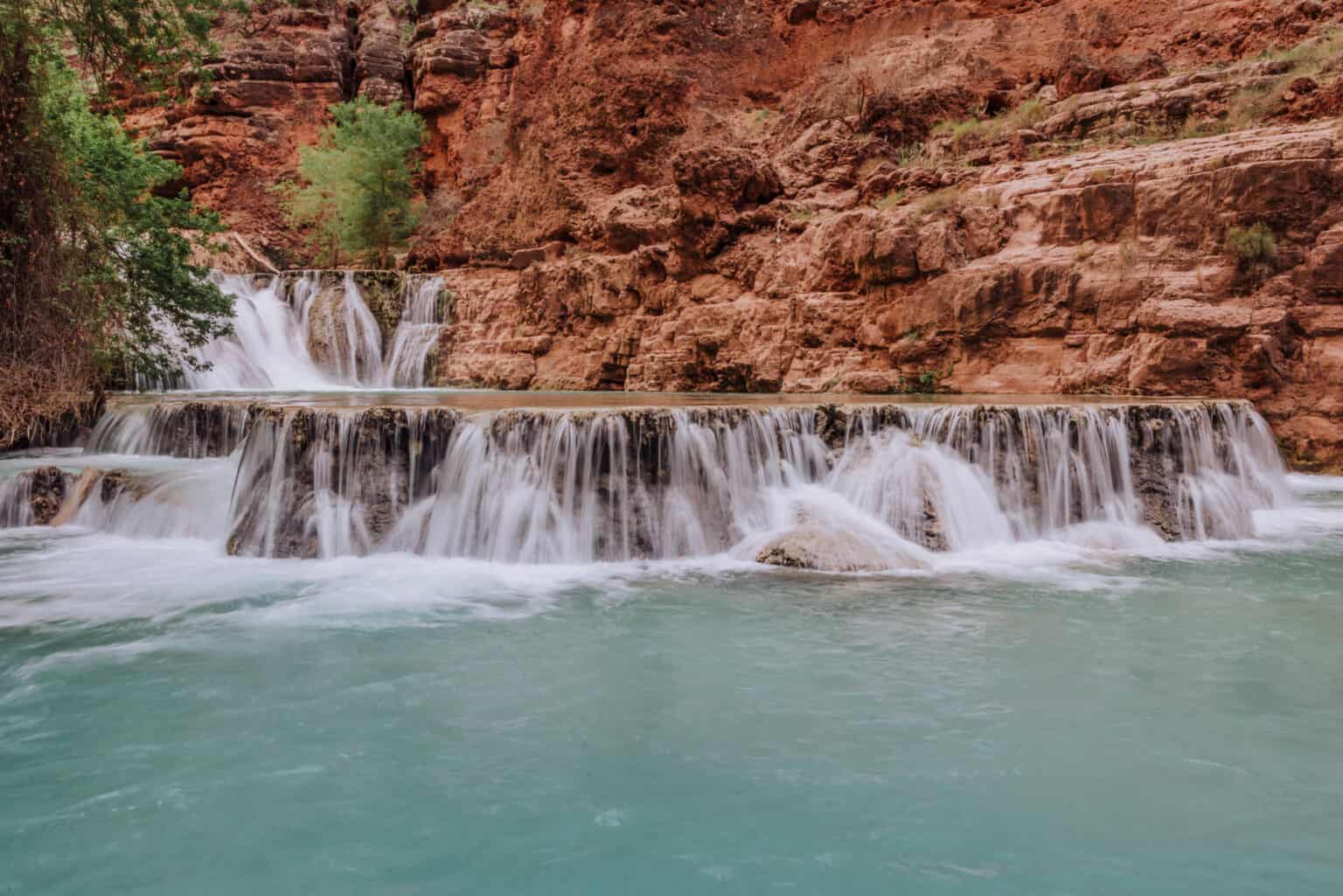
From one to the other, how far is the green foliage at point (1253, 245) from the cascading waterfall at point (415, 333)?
566 inches

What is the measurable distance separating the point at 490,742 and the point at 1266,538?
8079mm

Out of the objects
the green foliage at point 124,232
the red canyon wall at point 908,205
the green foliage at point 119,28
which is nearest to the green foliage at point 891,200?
the red canyon wall at point 908,205

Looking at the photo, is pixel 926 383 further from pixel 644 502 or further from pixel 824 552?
pixel 644 502

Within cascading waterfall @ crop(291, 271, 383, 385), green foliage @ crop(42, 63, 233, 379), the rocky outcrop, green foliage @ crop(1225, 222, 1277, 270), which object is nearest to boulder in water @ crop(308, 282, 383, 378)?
cascading waterfall @ crop(291, 271, 383, 385)

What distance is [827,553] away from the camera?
741 cm

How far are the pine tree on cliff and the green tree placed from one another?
490 inches

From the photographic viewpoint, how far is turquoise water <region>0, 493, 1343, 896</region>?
3.03 m

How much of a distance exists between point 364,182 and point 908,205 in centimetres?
1709

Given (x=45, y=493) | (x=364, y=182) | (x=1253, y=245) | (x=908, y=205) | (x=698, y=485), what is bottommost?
(x=698, y=485)

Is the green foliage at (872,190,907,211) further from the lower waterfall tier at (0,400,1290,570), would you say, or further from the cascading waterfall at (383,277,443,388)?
the cascading waterfall at (383,277,443,388)

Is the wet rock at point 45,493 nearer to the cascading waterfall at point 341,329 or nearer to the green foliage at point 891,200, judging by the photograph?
the cascading waterfall at point 341,329

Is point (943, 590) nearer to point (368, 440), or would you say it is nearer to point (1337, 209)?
point (368, 440)

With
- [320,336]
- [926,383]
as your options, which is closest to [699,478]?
[926,383]

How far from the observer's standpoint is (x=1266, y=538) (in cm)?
838
